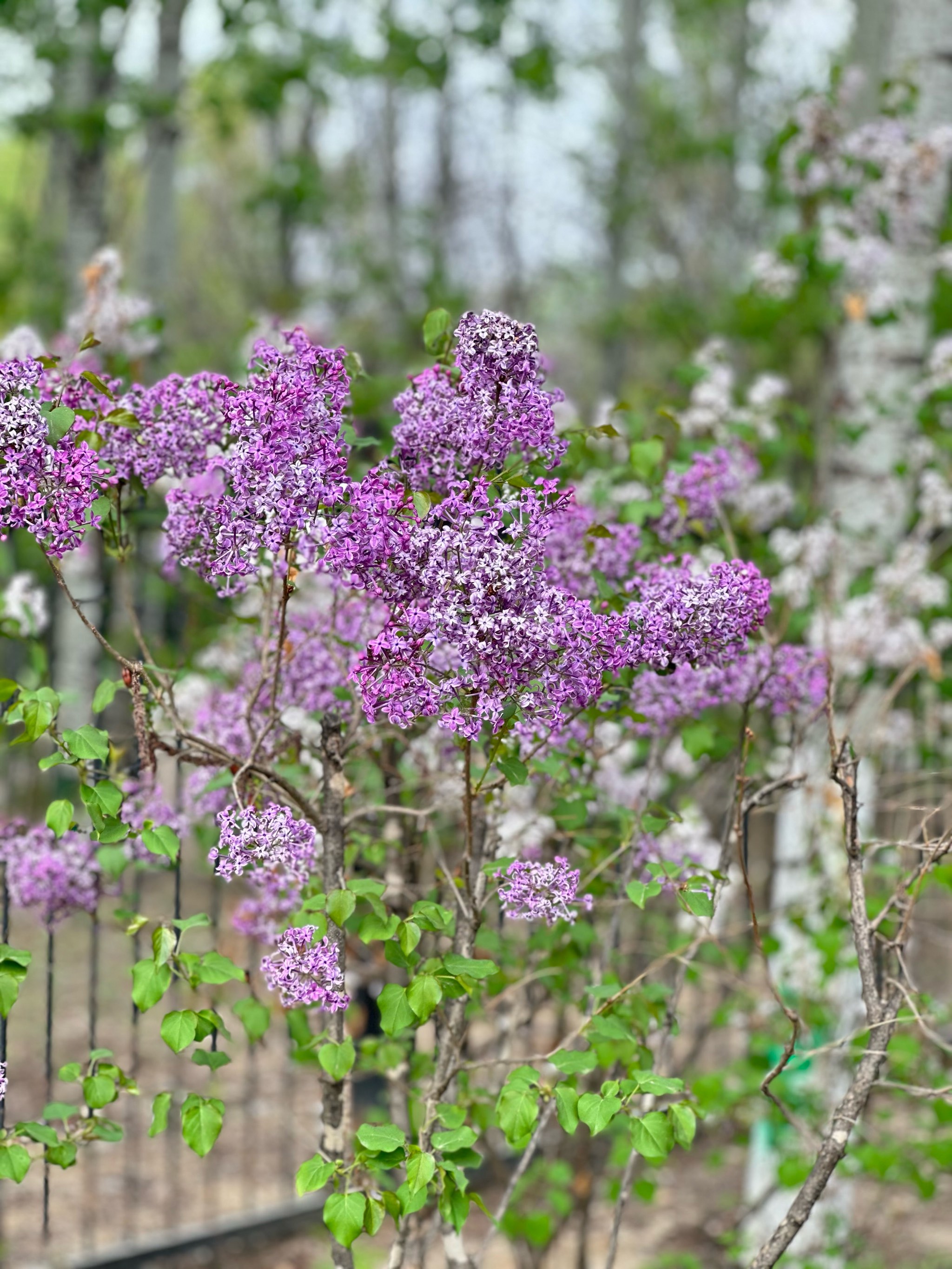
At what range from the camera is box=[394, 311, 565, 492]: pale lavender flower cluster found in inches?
70.2

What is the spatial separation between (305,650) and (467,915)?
2.28 ft

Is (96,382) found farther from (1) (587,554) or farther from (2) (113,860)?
(2) (113,860)

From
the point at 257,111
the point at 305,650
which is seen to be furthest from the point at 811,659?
the point at 257,111

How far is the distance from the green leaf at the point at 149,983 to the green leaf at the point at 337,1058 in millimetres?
281

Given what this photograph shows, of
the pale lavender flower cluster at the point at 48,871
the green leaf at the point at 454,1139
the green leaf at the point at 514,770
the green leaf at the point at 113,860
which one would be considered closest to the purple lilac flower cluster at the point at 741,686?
the green leaf at the point at 514,770

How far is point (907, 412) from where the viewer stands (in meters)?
4.29

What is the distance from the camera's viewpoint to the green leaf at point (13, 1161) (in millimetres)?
1934

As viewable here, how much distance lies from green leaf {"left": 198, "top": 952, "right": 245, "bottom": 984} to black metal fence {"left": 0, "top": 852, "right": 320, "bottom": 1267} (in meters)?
0.78

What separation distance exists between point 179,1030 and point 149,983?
0.32 ft

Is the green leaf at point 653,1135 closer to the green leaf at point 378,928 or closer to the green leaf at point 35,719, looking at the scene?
the green leaf at point 378,928

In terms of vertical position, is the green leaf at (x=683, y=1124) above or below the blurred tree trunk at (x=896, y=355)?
below

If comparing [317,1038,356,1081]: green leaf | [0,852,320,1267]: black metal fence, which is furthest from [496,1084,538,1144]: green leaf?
[0,852,320,1267]: black metal fence

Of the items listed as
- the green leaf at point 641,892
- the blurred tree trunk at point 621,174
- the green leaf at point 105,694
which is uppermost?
the blurred tree trunk at point 621,174

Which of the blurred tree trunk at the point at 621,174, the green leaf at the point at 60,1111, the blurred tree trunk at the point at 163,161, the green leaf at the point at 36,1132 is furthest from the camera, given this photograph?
the blurred tree trunk at the point at 621,174
